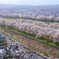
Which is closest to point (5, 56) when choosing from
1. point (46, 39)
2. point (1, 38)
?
point (1, 38)

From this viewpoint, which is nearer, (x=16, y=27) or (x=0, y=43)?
(x=0, y=43)

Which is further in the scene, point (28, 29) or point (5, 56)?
point (28, 29)

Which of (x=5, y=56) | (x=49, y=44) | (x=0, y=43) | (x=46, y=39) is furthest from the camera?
(x=46, y=39)

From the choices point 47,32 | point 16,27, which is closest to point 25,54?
point 47,32

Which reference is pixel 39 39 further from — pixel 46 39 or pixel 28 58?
pixel 28 58

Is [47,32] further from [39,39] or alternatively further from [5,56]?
[5,56]

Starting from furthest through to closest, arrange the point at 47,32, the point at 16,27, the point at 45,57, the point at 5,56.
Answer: the point at 16,27 < the point at 47,32 < the point at 45,57 < the point at 5,56

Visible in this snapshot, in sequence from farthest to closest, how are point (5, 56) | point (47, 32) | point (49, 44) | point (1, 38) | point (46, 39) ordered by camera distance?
point (47, 32) → point (46, 39) → point (49, 44) → point (1, 38) → point (5, 56)

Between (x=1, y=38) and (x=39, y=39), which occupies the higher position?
(x=1, y=38)

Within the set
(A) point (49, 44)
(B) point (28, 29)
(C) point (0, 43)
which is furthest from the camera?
(B) point (28, 29)
